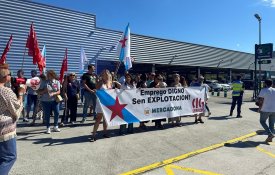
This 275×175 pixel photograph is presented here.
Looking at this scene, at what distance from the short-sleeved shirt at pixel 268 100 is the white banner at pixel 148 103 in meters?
2.59

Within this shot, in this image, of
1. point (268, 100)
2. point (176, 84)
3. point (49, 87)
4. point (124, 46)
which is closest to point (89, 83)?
point (49, 87)

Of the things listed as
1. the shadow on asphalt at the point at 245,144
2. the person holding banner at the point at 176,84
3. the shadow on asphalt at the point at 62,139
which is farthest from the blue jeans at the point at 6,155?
the person holding banner at the point at 176,84

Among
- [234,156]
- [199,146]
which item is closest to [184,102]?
[199,146]

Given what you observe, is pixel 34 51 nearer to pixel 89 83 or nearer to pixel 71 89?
pixel 71 89

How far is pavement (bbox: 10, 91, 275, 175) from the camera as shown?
558cm

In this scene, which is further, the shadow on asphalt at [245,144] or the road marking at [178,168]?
the shadow on asphalt at [245,144]

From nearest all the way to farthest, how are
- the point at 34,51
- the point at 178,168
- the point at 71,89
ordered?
the point at 178,168 → the point at 71,89 → the point at 34,51

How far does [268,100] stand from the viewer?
8164mm

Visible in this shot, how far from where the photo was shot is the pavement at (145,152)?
18.3 ft

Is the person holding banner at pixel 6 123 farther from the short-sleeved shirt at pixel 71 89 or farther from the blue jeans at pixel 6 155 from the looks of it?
the short-sleeved shirt at pixel 71 89

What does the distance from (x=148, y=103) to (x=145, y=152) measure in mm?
2437

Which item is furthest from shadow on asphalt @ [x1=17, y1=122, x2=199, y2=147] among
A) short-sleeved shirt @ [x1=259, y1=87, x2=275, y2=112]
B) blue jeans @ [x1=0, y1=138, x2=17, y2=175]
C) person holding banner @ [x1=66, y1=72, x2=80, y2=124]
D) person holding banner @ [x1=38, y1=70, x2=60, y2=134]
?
short-sleeved shirt @ [x1=259, y1=87, x2=275, y2=112]

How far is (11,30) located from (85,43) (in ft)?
17.0

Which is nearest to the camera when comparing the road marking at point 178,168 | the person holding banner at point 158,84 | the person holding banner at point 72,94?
the road marking at point 178,168
